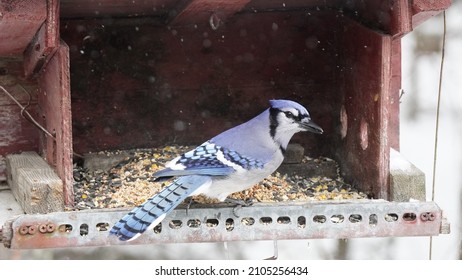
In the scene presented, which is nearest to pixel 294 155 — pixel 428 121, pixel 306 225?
pixel 306 225

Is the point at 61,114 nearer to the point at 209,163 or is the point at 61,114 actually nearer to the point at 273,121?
the point at 209,163

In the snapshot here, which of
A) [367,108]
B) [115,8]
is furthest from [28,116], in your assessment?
[367,108]

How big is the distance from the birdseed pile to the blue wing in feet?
0.47

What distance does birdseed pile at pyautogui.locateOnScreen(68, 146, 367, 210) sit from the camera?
3.99 m

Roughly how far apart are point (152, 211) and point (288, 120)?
69 cm

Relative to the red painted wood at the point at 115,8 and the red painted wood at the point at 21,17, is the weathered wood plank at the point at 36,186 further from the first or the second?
the red painted wood at the point at 115,8

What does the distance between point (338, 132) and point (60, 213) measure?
1.41 metres

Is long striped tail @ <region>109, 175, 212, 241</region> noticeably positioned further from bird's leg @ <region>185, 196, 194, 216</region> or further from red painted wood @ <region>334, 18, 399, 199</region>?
red painted wood @ <region>334, 18, 399, 199</region>

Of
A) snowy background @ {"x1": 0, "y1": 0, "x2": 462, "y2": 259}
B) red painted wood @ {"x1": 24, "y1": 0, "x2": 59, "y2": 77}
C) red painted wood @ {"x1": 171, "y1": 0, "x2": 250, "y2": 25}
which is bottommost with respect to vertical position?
snowy background @ {"x1": 0, "y1": 0, "x2": 462, "y2": 259}

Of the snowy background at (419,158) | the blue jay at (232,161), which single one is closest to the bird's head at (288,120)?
the blue jay at (232,161)

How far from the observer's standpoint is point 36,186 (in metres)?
3.73

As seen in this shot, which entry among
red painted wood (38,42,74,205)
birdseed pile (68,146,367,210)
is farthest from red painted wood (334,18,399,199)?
red painted wood (38,42,74,205)

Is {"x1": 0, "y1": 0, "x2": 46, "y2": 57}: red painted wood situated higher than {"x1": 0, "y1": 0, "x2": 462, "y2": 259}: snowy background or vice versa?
{"x1": 0, "y1": 0, "x2": 46, "y2": 57}: red painted wood

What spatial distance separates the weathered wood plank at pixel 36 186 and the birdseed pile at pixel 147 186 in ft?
0.32
